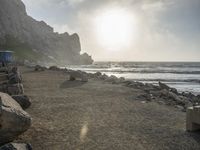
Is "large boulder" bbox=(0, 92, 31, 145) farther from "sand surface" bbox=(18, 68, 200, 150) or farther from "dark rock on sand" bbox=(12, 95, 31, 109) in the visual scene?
"dark rock on sand" bbox=(12, 95, 31, 109)

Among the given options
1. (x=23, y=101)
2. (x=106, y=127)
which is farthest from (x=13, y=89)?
(x=106, y=127)

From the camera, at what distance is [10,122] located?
10164 millimetres

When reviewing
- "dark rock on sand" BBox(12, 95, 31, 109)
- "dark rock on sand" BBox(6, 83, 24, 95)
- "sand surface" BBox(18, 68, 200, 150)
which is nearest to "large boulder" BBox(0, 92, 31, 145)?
"sand surface" BBox(18, 68, 200, 150)

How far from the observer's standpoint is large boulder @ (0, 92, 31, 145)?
32.7 feet

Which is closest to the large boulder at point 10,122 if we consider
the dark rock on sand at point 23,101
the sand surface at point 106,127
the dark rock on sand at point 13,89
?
the sand surface at point 106,127

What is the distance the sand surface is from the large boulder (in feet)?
3.02

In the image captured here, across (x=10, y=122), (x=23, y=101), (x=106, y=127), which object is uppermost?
(x=10, y=122)

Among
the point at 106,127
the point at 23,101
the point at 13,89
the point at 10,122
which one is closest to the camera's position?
the point at 10,122

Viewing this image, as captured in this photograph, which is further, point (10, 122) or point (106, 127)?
point (106, 127)

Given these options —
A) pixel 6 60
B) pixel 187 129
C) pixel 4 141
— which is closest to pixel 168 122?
pixel 187 129

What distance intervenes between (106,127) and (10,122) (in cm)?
512

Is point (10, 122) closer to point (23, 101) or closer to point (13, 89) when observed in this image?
point (23, 101)

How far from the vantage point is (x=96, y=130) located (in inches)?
527

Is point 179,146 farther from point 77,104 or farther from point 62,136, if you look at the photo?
point 77,104
